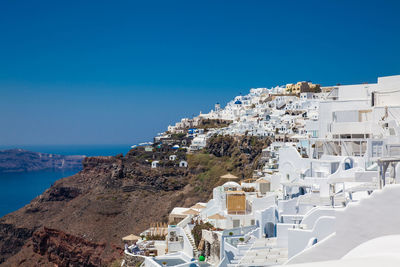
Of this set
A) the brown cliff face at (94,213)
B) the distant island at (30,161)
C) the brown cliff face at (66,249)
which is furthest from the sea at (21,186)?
the brown cliff face at (66,249)

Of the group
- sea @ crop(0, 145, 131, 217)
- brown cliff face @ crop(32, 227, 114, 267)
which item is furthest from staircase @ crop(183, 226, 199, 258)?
sea @ crop(0, 145, 131, 217)

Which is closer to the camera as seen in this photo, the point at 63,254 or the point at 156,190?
the point at 63,254

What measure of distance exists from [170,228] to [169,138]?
5244cm

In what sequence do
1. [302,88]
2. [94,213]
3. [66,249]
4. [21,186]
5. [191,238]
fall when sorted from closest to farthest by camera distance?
[191,238]
[66,249]
[94,213]
[302,88]
[21,186]

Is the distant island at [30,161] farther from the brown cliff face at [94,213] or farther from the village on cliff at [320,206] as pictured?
the village on cliff at [320,206]

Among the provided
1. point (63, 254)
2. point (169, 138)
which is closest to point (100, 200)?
point (63, 254)

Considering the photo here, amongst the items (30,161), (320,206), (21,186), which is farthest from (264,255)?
(30,161)

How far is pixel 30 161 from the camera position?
547 ft

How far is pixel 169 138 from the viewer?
74000 mm

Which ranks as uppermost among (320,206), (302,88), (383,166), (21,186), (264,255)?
(302,88)

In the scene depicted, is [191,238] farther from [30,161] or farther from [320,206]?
A: [30,161]

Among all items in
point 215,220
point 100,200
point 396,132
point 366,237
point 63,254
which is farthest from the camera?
point 100,200

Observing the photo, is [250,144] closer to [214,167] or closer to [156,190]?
A: [214,167]

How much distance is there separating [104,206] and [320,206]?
3758 cm
